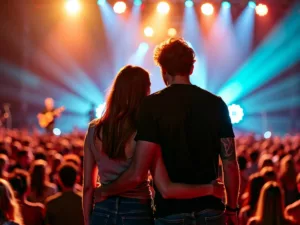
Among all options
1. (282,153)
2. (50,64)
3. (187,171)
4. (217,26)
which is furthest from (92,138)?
(50,64)

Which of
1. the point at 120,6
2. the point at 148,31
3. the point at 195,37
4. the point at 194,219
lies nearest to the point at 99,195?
the point at 194,219

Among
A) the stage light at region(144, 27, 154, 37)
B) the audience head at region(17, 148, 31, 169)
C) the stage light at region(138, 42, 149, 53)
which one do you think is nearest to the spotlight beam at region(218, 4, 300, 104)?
the stage light at region(138, 42, 149, 53)

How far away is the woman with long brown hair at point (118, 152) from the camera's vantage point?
3650 mm

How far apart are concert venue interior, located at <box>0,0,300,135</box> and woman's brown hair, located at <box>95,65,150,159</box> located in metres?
20.3

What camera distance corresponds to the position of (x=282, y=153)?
1023 cm

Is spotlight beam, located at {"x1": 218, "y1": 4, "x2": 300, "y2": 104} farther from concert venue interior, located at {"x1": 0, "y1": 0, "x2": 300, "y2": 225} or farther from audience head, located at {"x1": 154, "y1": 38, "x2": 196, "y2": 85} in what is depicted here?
audience head, located at {"x1": 154, "y1": 38, "x2": 196, "y2": 85}

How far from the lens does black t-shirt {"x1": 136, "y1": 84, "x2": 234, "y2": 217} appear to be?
132 inches

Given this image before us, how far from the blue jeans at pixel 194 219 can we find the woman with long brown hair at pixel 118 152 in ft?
0.95

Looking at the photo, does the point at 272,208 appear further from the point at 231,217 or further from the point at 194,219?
the point at 194,219

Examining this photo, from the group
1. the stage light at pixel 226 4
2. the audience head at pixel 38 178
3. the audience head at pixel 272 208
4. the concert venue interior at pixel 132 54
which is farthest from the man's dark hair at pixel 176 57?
the concert venue interior at pixel 132 54

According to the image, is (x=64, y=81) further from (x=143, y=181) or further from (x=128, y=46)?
(x=143, y=181)

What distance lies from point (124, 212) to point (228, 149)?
678mm

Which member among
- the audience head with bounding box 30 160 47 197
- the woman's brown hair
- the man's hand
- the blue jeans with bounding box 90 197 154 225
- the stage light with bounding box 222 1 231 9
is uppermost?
the stage light with bounding box 222 1 231 9

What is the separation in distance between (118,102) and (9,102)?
22293mm
